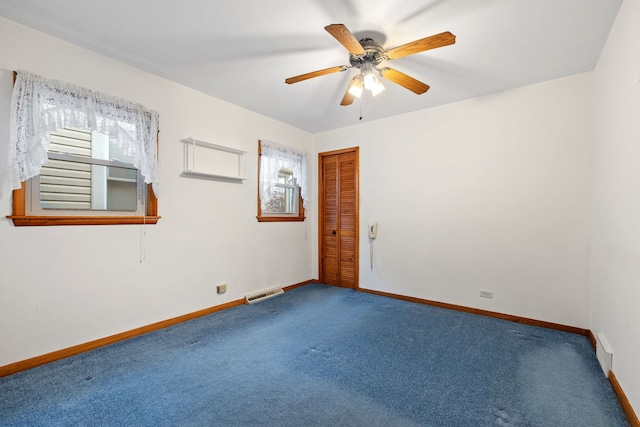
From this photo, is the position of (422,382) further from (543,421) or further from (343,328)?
(343,328)

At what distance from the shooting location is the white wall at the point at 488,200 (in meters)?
2.81

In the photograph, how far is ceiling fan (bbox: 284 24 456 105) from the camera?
185cm

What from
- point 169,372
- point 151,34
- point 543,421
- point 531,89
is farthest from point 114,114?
point 531,89

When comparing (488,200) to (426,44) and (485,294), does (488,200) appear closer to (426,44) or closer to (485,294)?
(485,294)

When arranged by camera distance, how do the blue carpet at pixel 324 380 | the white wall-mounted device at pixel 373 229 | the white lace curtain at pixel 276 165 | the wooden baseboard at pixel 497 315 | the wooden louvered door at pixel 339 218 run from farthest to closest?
the wooden louvered door at pixel 339 218 → the white wall-mounted device at pixel 373 229 → the white lace curtain at pixel 276 165 → the wooden baseboard at pixel 497 315 → the blue carpet at pixel 324 380

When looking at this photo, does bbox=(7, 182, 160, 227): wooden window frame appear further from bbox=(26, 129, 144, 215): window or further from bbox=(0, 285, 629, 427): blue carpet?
bbox=(0, 285, 629, 427): blue carpet

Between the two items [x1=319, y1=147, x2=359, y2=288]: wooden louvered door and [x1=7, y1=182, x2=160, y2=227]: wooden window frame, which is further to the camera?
[x1=319, y1=147, x2=359, y2=288]: wooden louvered door

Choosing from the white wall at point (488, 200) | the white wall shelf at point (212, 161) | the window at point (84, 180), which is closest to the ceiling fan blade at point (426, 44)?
the white wall at point (488, 200)

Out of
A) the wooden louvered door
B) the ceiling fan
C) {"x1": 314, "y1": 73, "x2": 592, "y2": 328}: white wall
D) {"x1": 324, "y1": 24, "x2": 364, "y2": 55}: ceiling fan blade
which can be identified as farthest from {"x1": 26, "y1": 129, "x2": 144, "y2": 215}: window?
{"x1": 314, "y1": 73, "x2": 592, "y2": 328}: white wall

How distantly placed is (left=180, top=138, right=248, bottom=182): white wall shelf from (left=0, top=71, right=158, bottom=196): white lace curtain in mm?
430

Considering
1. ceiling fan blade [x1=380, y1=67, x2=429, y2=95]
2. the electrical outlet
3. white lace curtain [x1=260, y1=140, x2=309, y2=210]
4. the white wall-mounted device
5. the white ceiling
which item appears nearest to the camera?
the white ceiling

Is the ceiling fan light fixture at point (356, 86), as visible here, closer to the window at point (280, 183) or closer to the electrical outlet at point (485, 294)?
the window at point (280, 183)

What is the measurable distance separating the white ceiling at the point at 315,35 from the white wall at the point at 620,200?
267mm

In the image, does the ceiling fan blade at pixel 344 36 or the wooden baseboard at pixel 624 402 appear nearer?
the wooden baseboard at pixel 624 402
